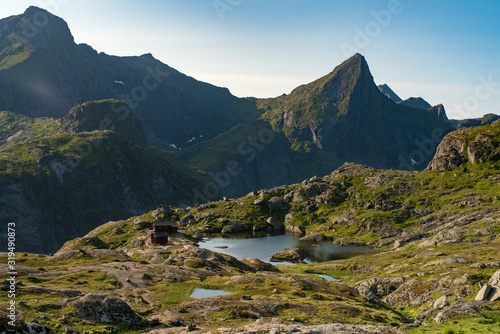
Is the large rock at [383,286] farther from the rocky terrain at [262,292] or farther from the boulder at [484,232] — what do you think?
the boulder at [484,232]

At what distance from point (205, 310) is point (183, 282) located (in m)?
18.2

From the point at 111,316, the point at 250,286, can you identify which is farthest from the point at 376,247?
the point at 111,316

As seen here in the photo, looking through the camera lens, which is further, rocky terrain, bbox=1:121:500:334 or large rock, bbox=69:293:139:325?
large rock, bbox=69:293:139:325

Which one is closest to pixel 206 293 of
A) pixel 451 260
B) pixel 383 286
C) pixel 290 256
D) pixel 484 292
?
pixel 484 292

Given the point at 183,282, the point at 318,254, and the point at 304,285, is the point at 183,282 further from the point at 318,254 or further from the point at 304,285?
the point at 318,254

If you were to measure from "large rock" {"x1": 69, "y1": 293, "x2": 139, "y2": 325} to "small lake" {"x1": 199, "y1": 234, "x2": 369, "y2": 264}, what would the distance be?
10811 centimetres

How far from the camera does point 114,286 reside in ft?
177

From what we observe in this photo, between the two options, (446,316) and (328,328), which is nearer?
(328,328)

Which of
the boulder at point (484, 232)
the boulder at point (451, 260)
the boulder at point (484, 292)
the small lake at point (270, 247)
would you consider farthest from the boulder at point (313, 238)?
the boulder at point (484, 292)

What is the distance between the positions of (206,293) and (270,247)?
11685 cm

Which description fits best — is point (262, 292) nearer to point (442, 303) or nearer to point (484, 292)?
point (442, 303)

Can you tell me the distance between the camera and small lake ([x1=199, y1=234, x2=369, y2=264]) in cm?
14812

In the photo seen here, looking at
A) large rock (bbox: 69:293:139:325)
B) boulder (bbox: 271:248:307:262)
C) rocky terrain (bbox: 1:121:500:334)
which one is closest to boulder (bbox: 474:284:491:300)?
rocky terrain (bbox: 1:121:500:334)

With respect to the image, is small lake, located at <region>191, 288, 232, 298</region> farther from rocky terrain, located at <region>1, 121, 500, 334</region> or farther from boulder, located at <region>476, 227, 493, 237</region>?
boulder, located at <region>476, 227, 493, 237</region>
